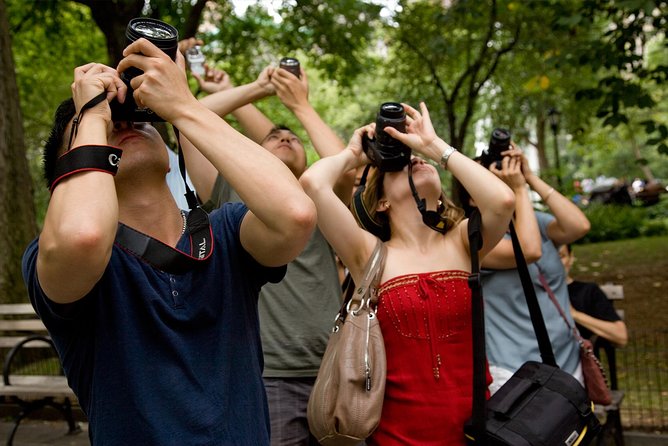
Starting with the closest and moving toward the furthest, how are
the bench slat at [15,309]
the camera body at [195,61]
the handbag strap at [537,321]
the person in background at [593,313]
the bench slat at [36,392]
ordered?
the handbag strap at [537,321] < the camera body at [195,61] < the person in background at [593,313] < the bench slat at [36,392] < the bench slat at [15,309]

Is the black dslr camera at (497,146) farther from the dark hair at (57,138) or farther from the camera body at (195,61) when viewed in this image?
the dark hair at (57,138)

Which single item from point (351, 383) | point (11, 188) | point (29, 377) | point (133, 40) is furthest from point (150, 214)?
point (11, 188)

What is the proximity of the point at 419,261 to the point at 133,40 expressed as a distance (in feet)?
4.98

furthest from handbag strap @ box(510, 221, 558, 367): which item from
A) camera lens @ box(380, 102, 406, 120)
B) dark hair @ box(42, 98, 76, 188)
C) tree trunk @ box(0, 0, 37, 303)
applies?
tree trunk @ box(0, 0, 37, 303)

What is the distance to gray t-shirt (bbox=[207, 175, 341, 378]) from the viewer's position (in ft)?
10.00

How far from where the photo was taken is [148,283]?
5.41 feet

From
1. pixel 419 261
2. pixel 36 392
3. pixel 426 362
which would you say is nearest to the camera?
pixel 426 362

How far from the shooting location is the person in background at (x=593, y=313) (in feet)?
15.6

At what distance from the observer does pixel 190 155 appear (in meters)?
3.16

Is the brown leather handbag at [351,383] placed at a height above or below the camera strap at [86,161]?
below

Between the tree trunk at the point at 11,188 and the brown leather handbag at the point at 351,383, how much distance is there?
19.6 ft

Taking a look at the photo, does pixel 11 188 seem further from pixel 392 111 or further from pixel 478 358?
pixel 478 358

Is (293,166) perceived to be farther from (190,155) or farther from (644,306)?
(644,306)

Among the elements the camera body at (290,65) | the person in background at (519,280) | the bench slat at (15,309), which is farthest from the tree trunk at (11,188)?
the person in background at (519,280)
